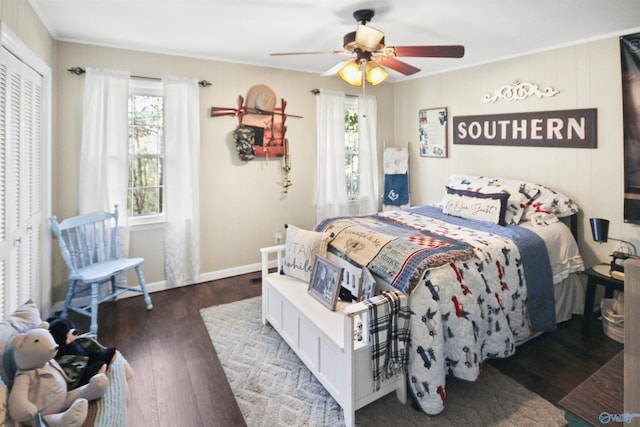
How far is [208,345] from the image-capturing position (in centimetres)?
266

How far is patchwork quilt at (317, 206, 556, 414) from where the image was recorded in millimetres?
1939

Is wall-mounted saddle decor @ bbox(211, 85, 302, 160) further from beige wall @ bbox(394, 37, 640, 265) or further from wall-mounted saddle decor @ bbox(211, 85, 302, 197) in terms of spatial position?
beige wall @ bbox(394, 37, 640, 265)

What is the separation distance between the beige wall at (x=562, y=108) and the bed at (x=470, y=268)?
0.70 feet

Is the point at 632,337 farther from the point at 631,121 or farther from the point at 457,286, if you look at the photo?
the point at 631,121

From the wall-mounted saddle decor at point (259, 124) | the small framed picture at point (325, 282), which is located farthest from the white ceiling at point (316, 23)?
the small framed picture at point (325, 282)

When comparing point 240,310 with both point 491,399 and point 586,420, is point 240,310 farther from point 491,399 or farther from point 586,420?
point 586,420

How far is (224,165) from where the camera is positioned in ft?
13.0

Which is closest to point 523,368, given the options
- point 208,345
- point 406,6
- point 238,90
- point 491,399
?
point 491,399

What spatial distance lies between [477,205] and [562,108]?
3.93 feet

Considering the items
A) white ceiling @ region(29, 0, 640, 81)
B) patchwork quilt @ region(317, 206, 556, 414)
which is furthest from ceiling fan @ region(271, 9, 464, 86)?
patchwork quilt @ region(317, 206, 556, 414)

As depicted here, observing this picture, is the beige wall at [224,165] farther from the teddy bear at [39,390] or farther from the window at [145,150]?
the teddy bear at [39,390]

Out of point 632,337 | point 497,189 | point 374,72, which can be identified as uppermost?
point 374,72

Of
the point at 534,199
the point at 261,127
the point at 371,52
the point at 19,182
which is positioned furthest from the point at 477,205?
the point at 19,182

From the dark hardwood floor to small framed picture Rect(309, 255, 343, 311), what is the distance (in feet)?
2.61
